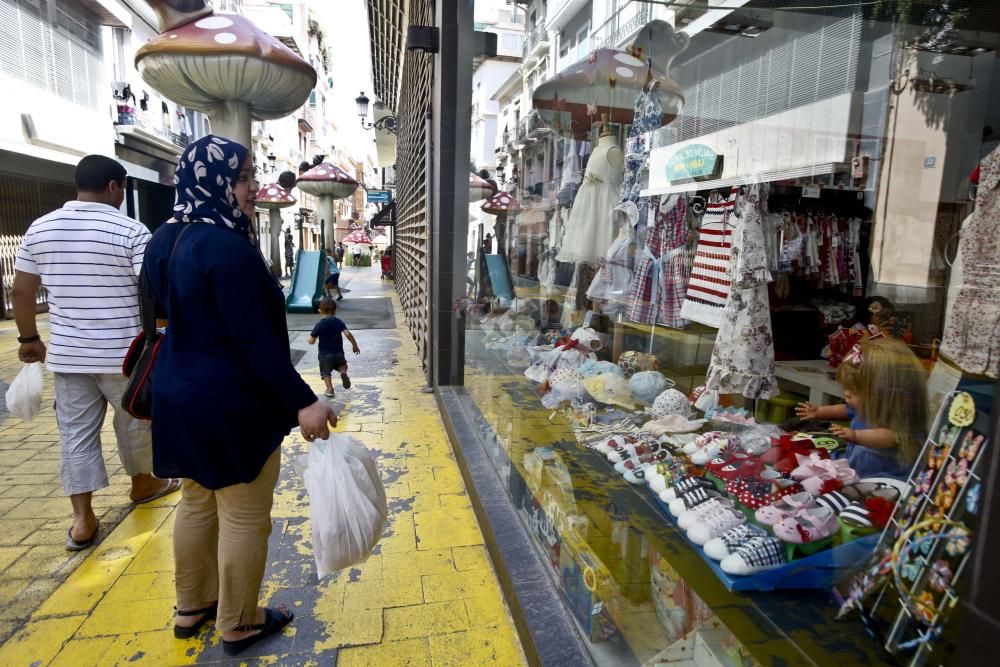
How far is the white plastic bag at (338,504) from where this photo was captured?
202 cm

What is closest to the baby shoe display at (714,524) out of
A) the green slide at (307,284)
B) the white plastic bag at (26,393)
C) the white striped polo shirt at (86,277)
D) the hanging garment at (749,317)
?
the hanging garment at (749,317)

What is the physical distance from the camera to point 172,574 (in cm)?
270

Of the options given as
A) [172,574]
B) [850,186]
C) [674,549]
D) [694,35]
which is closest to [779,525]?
[674,549]

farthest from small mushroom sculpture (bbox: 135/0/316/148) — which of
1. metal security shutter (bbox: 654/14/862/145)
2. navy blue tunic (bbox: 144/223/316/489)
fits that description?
navy blue tunic (bbox: 144/223/316/489)

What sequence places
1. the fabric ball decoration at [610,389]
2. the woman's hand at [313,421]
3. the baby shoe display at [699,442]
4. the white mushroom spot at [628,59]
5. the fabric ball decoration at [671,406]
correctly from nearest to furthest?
the woman's hand at [313,421]
the baby shoe display at [699,442]
the fabric ball decoration at [671,406]
the fabric ball decoration at [610,389]
the white mushroom spot at [628,59]

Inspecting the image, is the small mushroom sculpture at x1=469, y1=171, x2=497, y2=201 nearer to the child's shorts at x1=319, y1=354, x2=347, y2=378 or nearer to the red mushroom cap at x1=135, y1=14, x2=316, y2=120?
the child's shorts at x1=319, y1=354, x2=347, y2=378

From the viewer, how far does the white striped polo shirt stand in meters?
2.72

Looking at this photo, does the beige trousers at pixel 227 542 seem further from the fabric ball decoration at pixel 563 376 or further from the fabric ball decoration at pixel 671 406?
the fabric ball decoration at pixel 563 376

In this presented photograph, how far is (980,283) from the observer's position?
2107 millimetres

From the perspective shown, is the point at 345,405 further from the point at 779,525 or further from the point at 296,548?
the point at 779,525

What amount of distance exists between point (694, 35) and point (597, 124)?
99 cm

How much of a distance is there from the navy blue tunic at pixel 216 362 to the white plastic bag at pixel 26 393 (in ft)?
5.79

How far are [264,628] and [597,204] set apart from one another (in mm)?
3324

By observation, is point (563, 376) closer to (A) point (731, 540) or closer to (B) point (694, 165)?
(B) point (694, 165)
